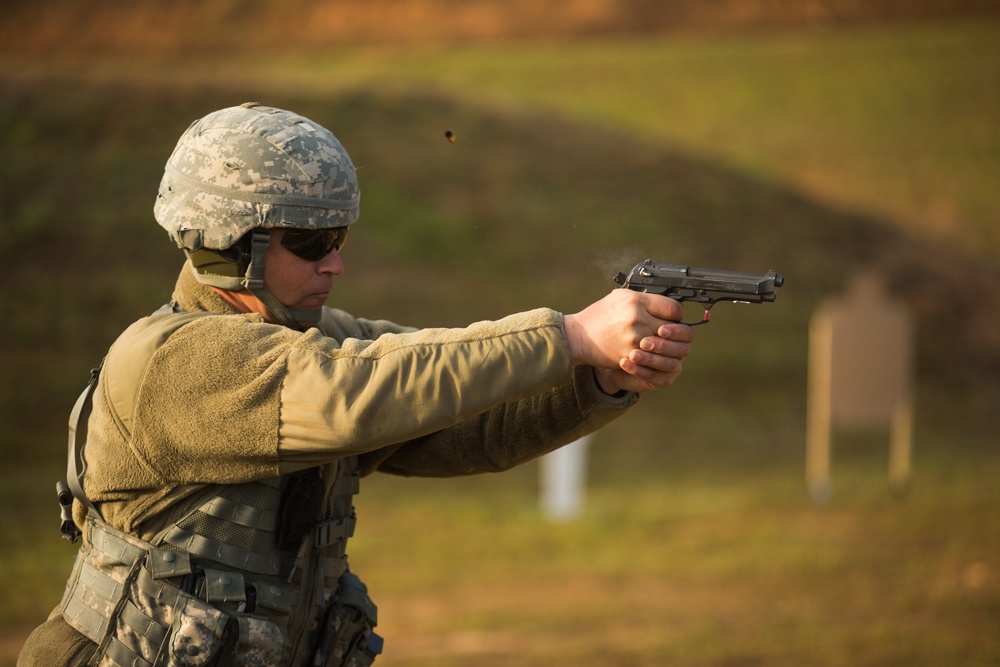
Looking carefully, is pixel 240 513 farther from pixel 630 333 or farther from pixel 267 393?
pixel 630 333

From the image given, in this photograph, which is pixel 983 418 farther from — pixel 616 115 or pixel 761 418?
pixel 616 115

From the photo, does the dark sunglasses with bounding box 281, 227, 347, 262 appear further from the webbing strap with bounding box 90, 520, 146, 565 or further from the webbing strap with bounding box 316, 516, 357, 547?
the webbing strap with bounding box 90, 520, 146, 565

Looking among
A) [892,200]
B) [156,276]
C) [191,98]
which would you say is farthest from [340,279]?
[892,200]

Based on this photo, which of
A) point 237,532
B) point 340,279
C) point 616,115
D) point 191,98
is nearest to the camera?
point 237,532

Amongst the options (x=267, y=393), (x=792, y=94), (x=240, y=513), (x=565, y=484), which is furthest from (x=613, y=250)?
(x=792, y=94)

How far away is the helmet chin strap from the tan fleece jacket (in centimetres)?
10

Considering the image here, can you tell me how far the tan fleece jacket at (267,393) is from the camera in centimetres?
253

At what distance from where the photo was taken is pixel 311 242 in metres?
2.99

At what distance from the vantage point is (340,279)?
647 inches

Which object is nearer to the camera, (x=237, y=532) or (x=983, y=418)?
(x=237, y=532)

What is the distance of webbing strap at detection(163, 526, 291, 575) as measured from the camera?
2857mm

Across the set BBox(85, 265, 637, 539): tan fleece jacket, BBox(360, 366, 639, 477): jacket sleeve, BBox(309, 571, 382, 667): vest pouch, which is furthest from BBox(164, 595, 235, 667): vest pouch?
BBox(360, 366, 639, 477): jacket sleeve

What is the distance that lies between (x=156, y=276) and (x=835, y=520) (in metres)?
8.96

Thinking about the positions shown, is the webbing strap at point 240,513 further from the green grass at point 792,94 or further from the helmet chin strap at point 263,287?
the green grass at point 792,94
